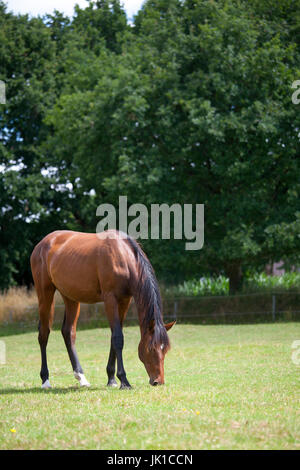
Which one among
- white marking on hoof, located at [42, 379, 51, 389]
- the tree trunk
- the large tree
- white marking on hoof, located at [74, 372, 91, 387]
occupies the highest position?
the large tree

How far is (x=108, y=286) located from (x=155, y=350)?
128cm

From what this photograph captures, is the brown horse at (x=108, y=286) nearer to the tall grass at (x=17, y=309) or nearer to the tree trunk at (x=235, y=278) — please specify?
the tall grass at (x=17, y=309)

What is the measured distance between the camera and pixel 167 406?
21.5ft

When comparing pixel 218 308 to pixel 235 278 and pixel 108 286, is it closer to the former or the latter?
pixel 235 278

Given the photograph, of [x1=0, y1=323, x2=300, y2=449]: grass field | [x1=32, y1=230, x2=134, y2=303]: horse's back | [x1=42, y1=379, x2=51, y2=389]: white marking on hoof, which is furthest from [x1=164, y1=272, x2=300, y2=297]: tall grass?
[x1=42, y1=379, x2=51, y2=389]: white marking on hoof

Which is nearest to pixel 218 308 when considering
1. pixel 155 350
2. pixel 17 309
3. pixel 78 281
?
pixel 17 309

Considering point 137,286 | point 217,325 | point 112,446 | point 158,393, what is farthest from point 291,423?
point 217,325

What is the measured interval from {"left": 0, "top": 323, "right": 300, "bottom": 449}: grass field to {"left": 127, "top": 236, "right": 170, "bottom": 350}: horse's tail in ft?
2.33

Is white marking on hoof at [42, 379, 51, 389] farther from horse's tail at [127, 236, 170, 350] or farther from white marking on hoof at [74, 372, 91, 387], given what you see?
horse's tail at [127, 236, 170, 350]

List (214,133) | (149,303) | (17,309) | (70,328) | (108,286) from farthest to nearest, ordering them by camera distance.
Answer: (17,309), (214,133), (70,328), (108,286), (149,303)

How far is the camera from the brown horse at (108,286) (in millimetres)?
8133

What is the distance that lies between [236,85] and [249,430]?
2047 centimetres

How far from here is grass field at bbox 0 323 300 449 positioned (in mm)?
5008

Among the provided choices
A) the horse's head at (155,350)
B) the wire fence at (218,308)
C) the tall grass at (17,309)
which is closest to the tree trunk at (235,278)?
the wire fence at (218,308)
